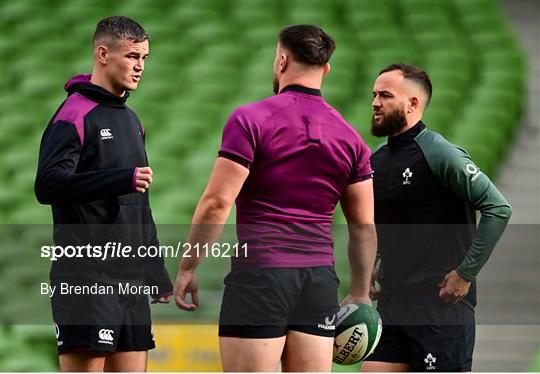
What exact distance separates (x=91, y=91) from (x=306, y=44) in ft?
2.50

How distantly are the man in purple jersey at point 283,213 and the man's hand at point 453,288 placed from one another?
63 centimetres

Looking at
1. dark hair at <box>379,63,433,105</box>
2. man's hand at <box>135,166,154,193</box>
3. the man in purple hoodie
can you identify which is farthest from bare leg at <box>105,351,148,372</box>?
dark hair at <box>379,63,433,105</box>

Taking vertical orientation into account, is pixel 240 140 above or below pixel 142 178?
above

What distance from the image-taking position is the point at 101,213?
402 centimetres

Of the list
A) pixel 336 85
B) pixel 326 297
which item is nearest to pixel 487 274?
pixel 336 85

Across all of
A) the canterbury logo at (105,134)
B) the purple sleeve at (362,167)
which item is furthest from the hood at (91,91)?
the purple sleeve at (362,167)

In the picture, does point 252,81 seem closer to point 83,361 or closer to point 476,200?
point 476,200

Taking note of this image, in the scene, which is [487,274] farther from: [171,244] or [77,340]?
[77,340]

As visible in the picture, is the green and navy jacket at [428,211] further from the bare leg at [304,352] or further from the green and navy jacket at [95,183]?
the green and navy jacket at [95,183]

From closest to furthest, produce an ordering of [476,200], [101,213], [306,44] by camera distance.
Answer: [306,44] → [101,213] → [476,200]

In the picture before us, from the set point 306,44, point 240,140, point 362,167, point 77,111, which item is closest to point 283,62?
point 306,44

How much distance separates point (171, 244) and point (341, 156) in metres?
3.93

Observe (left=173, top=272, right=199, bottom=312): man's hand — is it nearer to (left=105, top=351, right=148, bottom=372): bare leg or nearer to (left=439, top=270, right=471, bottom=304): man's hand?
(left=105, top=351, right=148, bottom=372): bare leg

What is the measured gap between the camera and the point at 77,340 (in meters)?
4.00
